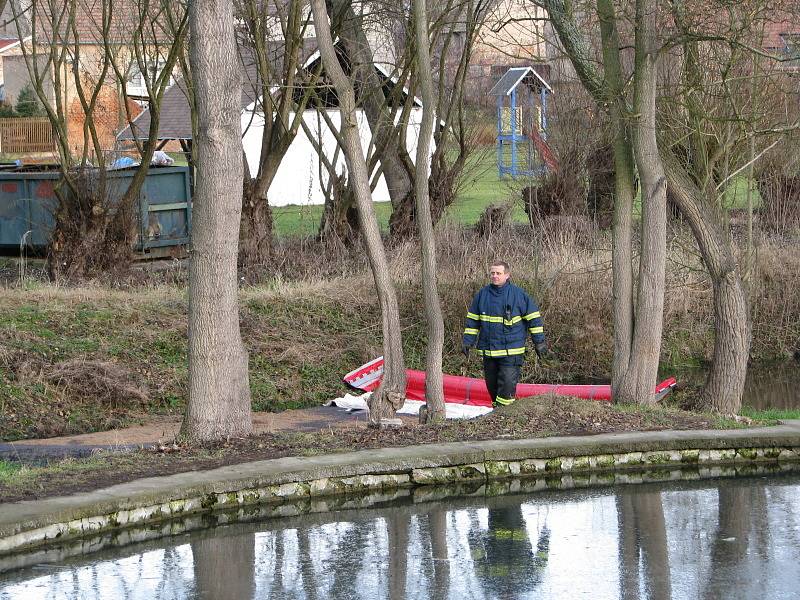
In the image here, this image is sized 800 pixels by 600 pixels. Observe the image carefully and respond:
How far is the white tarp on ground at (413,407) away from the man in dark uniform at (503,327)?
5.64 ft

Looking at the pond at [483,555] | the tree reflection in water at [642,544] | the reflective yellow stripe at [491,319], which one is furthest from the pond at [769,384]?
the tree reflection in water at [642,544]

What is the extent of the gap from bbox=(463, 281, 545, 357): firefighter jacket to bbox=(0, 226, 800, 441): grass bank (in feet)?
11.5

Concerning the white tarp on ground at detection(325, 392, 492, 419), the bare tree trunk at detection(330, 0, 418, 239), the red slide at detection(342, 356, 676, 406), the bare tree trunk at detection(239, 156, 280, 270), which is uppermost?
the bare tree trunk at detection(330, 0, 418, 239)

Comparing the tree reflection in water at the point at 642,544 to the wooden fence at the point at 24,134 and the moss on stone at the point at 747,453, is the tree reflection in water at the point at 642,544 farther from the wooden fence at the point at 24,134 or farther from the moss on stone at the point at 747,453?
the wooden fence at the point at 24,134

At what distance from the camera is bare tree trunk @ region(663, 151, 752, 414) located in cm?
1256

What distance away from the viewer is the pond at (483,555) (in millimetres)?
6637

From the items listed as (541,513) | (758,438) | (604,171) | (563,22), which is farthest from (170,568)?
(604,171)

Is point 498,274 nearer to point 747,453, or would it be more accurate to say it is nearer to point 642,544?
point 747,453

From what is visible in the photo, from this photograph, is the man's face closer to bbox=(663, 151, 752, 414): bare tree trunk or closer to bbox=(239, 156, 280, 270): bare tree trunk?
bbox=(663, 151, 752, 414): bare tree trunk

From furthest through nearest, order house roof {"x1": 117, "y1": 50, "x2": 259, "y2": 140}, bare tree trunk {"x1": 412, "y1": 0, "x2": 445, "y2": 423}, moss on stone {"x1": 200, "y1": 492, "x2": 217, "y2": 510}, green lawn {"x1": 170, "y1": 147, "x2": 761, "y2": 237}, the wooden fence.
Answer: the wooden fence < house roof {"x1": 117, "y1": 50, "x2": 259, "y2": 140} < green lawn {"x1": 170, "y1": 147, "x2": 761, "y2": 237} < bare tree trunk {"x1": 412, "y1": 0, "x2": 445, "y2": 423} < moss on stone {"x1": 200, "y1": 492, "x2": 217, "y2": 510}

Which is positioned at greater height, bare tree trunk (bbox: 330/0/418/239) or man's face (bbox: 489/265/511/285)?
bare tree trunk (bbox: 330/0/418/239)

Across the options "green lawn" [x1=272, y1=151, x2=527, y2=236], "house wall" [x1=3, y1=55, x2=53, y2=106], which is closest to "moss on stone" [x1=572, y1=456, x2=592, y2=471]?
"green lawn" [x1=272, y1=151, x2=527, y2=236]

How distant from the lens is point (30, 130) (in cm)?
4409

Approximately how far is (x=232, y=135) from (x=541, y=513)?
4048 mm
